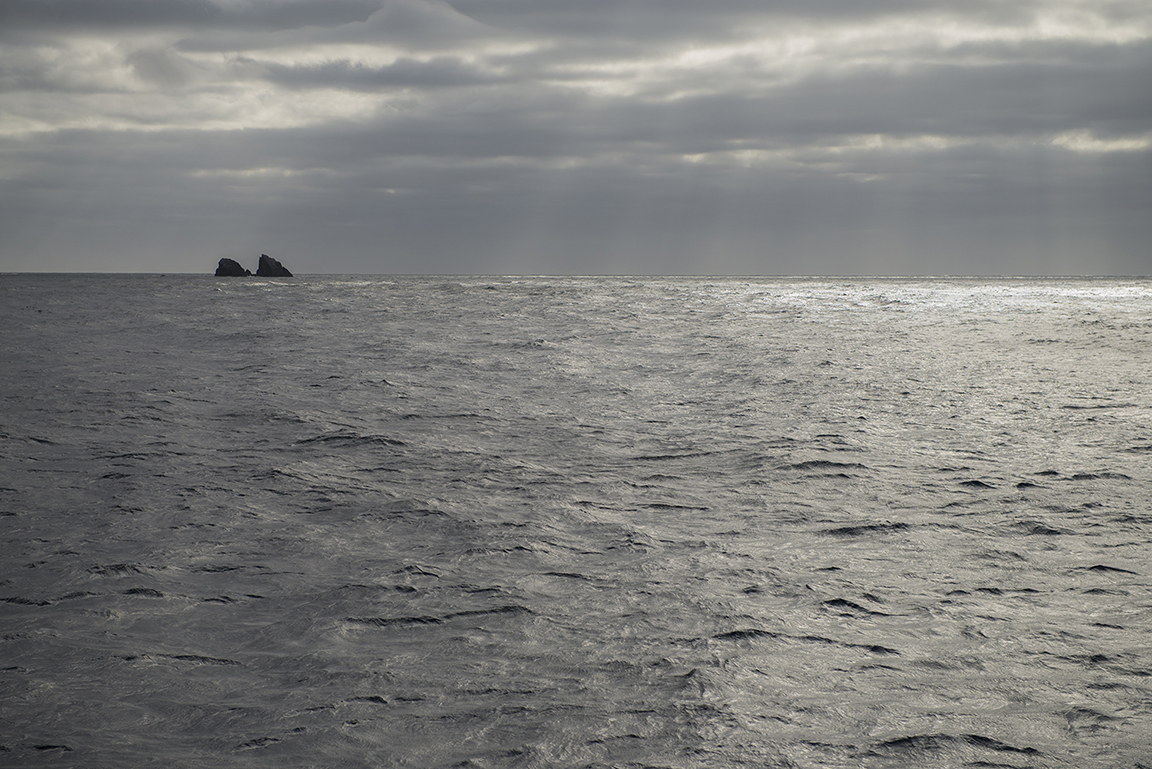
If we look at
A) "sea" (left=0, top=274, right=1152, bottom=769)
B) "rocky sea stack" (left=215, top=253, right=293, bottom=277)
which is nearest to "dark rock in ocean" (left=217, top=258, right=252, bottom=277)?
"rocky sea stack" (left=215, top=253, right=293, bottom=277)

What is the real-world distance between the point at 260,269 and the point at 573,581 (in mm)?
136368

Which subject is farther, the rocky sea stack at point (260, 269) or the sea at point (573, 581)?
the rocky sea stack at point (260, 269)

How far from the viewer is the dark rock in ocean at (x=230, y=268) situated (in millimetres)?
128000

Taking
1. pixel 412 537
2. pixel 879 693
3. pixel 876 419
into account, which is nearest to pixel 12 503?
pixel 412 537

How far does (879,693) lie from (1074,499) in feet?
16.9

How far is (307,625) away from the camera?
5.27 metres

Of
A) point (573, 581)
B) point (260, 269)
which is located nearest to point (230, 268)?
point (260, 269)

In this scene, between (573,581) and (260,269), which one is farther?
(260,269)

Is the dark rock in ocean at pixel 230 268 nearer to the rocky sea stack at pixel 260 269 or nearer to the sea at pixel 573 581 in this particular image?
the rocky sea stack at pixel 260 269

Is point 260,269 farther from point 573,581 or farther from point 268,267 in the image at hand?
point 573,581

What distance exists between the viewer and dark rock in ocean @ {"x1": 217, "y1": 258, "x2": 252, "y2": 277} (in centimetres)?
12800

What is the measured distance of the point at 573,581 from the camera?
6.07 m

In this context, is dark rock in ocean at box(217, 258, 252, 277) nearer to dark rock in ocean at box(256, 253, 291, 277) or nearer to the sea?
dark rock in ocean at box(256, 253, 291, 277)

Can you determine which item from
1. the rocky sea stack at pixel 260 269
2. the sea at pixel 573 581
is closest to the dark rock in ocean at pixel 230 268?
the rocky sea stack at pixel 260 269
